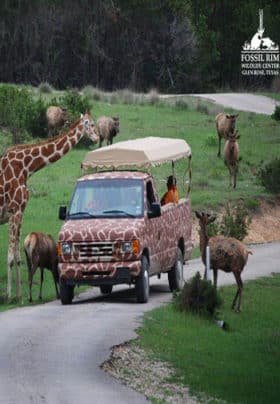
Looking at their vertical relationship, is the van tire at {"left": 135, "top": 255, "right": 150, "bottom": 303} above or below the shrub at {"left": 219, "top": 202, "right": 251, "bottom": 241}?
above

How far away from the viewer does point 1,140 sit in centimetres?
5181

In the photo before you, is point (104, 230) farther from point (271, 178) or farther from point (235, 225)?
point (271, 178)

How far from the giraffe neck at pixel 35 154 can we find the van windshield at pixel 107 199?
2.35 metres

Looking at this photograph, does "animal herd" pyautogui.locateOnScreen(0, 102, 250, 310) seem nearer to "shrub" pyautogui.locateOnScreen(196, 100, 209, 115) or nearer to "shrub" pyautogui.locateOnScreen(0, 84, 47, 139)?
"shrub" pyautogui.locateOnScreen(0, 84, 47, 139)

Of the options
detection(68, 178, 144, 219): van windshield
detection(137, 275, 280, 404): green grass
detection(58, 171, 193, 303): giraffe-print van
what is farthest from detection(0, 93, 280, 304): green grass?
detection(137, 275, 280, 404): green grass

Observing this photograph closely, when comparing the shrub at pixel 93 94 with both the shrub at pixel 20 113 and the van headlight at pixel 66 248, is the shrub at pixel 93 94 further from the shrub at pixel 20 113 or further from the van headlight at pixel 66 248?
the van headlight at pixel 66 248

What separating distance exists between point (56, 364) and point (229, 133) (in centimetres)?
3003

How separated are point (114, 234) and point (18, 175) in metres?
3.96

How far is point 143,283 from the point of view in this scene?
26594mm

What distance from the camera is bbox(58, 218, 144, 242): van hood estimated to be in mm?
26328

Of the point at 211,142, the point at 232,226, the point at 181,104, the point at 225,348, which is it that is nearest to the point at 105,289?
the point at 225,348

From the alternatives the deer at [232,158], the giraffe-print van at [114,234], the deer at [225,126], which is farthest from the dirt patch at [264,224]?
the giraffe-print van at [114,234]

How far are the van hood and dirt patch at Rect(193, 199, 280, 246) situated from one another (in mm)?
13428

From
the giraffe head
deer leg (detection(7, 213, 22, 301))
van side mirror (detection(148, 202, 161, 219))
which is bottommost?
deer leg (detection(7, 213, 22, 301))
